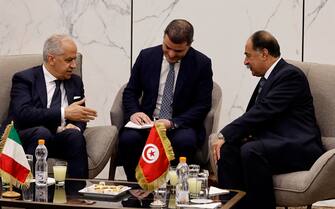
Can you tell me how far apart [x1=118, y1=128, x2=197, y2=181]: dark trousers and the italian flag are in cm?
120

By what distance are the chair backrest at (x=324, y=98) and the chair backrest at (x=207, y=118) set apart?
709mm

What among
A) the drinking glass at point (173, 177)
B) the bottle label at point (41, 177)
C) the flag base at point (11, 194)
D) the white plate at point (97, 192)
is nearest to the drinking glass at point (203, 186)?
the drinking glass at point (173, 177)

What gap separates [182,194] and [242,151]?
3.22 feet

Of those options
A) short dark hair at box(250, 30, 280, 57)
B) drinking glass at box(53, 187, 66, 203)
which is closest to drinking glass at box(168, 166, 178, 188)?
drinking glass at box(53, 187, 66, 203)

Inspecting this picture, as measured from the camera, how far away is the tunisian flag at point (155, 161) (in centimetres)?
370

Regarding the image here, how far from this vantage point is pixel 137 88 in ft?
17.4

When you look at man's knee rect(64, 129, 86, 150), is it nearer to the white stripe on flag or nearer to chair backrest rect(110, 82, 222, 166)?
chair backrest rect(110, 82, 222, 166)

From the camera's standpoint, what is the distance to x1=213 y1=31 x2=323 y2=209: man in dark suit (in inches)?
173

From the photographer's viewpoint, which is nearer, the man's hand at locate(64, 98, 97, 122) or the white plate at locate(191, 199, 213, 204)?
the white plate at locate(191, 199, 213, 204)

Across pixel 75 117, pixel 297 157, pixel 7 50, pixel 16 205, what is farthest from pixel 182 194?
pixel 7 50

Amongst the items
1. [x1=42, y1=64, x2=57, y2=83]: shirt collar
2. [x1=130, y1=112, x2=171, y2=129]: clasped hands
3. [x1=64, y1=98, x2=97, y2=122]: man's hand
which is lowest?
[x1=130, y1=112, x2=171, y2=129]: clasped hands

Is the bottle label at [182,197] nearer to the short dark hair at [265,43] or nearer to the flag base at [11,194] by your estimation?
the flag base at [11,194]

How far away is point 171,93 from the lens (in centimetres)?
519

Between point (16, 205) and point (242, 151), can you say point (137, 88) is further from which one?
point (16, 205)
